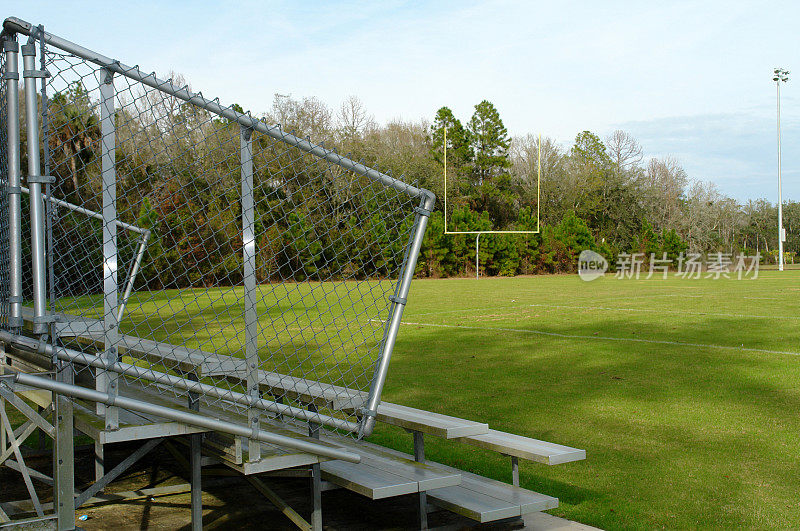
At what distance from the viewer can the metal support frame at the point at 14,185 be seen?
2.59 meters

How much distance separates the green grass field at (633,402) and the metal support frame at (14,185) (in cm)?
280

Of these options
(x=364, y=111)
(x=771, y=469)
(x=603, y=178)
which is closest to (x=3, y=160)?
(x=771, y=469)

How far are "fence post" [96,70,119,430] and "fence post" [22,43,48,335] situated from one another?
0.67ft

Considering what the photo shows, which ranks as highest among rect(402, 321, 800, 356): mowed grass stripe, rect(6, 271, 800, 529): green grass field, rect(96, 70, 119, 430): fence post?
rect(96, 70, 119, 430): fence post

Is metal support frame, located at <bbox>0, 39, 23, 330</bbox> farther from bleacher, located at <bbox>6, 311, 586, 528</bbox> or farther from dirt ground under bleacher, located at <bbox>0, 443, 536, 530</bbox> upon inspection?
dirt ground under bleacher, located at <bbox>0, 443, 536, 530</bbox>

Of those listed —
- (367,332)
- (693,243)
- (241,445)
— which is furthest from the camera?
(693,243)

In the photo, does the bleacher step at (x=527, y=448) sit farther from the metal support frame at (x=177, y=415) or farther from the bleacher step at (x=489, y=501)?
the metal support frame at (x=177, y=415)

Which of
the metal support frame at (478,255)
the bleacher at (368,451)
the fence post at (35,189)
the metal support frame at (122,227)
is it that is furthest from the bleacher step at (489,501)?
the metal support frame at (478,255)

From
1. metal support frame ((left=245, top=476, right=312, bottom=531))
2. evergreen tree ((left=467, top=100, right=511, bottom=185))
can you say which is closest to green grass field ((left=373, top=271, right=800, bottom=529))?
metal support frame ((left=245, top=476, right=312, bottom=531))

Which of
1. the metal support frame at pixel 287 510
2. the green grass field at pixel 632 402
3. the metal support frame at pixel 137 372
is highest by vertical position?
the metal support frame at pixel 137 372

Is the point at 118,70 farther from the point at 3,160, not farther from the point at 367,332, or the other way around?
the point at 367,332

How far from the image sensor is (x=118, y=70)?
2643 millimetres

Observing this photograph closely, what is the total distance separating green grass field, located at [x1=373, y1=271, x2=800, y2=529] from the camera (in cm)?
408

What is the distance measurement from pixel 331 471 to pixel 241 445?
0.54 meters
